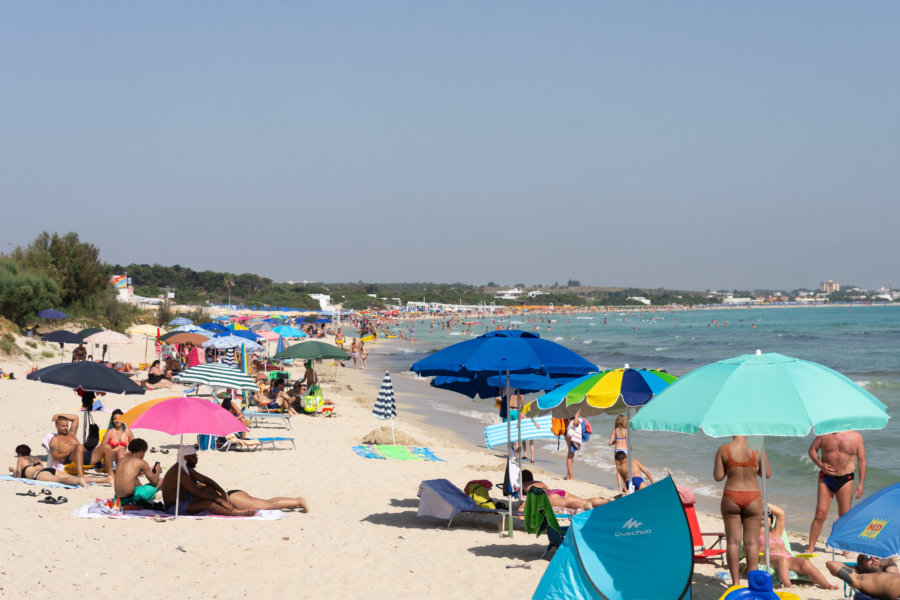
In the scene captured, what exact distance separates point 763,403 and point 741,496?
1.07 m

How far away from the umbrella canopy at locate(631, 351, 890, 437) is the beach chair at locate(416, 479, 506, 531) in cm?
317

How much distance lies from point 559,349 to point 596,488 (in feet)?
13.6

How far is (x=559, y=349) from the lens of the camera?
714 cm

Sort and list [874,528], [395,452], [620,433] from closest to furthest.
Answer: [874,528]
[620,433]
[395,452]

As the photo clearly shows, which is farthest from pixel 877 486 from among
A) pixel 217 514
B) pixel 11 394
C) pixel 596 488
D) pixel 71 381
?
pixel 11 394

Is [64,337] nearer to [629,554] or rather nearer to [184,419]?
[184,419]

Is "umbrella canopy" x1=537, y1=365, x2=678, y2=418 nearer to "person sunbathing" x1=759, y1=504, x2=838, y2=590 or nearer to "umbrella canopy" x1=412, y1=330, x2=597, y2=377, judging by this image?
"umbrella canopy" x1=412, y1=330, x2=597, y2=377

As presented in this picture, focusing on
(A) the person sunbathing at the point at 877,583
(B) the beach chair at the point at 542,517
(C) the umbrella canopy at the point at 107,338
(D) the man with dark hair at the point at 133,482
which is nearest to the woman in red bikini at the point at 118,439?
Answer: (D) the man with dark hair at the point at 133,482

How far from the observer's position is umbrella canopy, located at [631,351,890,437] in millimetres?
4281

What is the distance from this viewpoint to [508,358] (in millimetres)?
6879

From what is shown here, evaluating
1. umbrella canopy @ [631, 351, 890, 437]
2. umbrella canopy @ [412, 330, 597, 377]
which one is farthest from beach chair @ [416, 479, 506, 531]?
umbrella canopy @ [631, 351, 890, 437]

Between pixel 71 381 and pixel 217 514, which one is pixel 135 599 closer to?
pixel 217 514

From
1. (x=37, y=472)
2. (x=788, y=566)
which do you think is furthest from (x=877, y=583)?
(x=37, y=472)

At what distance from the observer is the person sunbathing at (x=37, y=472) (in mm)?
8391
